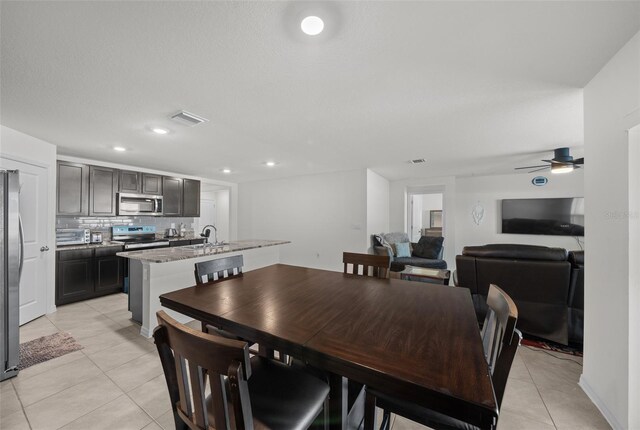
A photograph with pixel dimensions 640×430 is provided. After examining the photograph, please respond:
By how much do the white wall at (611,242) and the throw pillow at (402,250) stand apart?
334cm

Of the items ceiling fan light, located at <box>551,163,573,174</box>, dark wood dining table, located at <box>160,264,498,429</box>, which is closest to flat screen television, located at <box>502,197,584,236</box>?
ceiling fan light, located at <box>551,163,573,174</box>

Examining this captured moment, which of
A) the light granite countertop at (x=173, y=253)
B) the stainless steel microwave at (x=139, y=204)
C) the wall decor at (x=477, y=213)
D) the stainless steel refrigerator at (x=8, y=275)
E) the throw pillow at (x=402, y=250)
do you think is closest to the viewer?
the stainless steel refrigerator at (x=8, y=275)

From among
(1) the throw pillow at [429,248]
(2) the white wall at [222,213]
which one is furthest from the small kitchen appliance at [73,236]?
(1) the throw pillow at [429,248]

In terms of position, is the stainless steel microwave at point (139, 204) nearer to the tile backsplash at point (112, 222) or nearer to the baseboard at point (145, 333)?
the tile backsplash at point (112, 222)

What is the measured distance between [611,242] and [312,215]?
449 centimetres

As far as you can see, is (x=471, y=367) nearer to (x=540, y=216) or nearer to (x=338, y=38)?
(x=338, y=38)

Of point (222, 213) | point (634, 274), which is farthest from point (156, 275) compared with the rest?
point (222, 213)

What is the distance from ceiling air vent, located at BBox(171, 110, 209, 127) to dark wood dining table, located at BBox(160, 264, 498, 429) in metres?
1.61

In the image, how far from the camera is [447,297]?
1.45 m

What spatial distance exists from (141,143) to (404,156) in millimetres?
3753

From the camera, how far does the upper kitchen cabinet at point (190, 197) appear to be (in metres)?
5.55

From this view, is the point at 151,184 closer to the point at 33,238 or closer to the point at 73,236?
the point at 73,236

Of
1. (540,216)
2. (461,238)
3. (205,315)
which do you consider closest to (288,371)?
(205,315)

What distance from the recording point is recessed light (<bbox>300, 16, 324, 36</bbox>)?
3.98 feet
